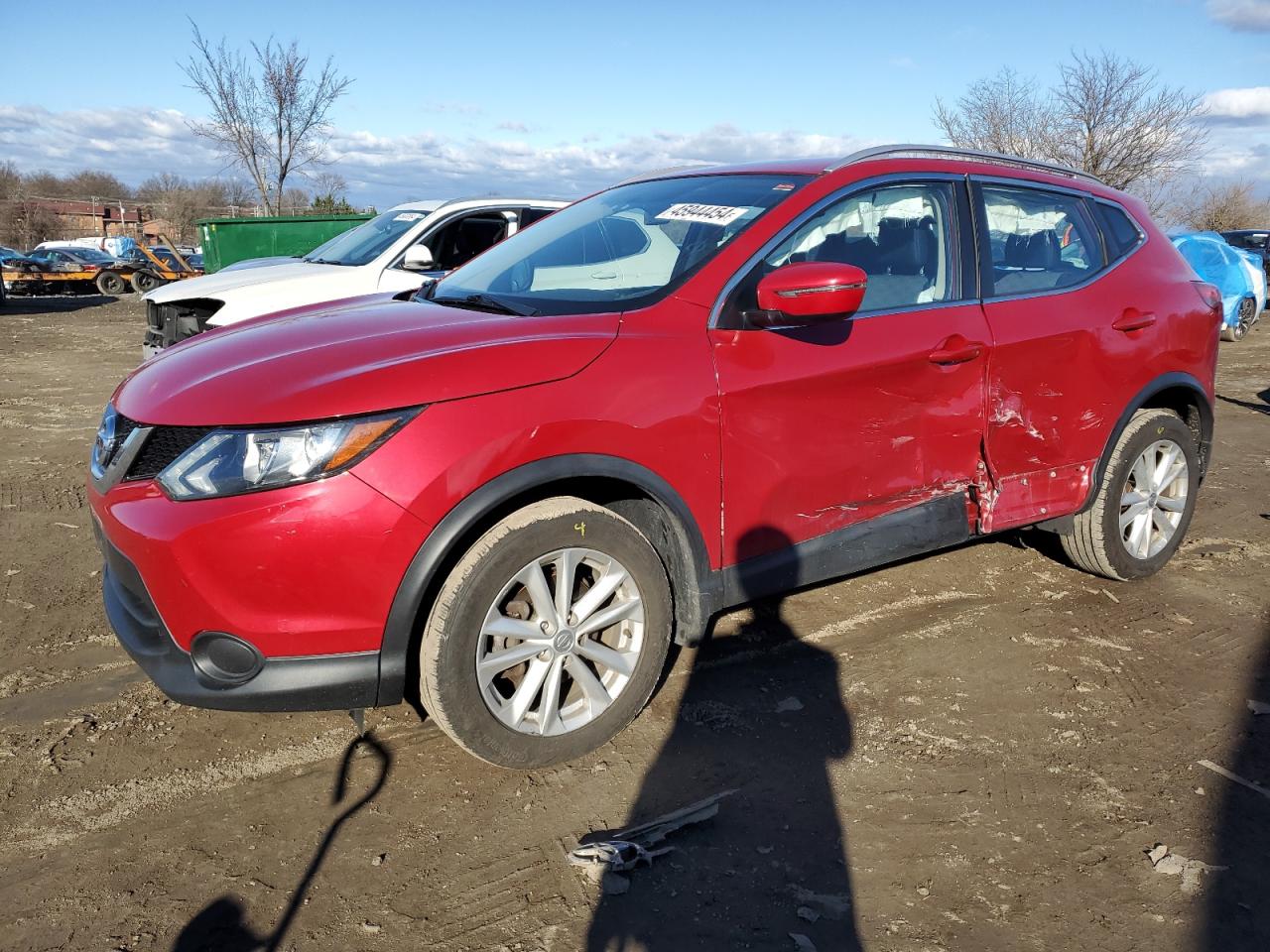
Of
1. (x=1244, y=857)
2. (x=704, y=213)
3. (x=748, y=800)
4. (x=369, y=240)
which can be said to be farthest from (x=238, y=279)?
(x=1244, y=857)

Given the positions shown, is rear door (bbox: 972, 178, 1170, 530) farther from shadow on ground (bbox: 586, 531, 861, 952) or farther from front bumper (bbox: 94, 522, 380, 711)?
front bumper (bbox: 94, 522, 380, 711)

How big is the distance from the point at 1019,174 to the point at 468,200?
556 centimetres

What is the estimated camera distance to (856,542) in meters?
3.41

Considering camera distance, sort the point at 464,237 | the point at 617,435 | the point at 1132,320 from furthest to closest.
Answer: the point at 464,237, the point at 1132,320, the point at 617,435

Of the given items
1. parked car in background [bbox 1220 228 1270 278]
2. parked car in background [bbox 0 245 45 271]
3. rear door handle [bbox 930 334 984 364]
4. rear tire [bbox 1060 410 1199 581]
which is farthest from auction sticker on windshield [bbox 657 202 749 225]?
parked car in background [bbox 0 245 45 271]

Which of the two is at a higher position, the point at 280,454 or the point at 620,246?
the point at 620,246

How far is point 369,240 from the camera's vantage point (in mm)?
8617

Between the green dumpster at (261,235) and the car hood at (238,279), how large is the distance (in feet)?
26.6

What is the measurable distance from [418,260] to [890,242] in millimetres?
4865

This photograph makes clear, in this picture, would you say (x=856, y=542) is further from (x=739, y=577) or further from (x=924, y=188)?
(x=924, y=188)

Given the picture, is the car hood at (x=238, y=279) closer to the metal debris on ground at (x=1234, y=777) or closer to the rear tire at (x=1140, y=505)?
the rear tire at (x=1140, y=505)

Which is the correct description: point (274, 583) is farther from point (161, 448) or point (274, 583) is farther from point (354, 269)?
point (354, 269)

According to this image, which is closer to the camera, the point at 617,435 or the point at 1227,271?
the point at 617,435

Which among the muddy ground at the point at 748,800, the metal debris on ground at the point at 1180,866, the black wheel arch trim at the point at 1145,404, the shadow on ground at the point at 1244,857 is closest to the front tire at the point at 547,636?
the muddy ground at the point at 748,800
